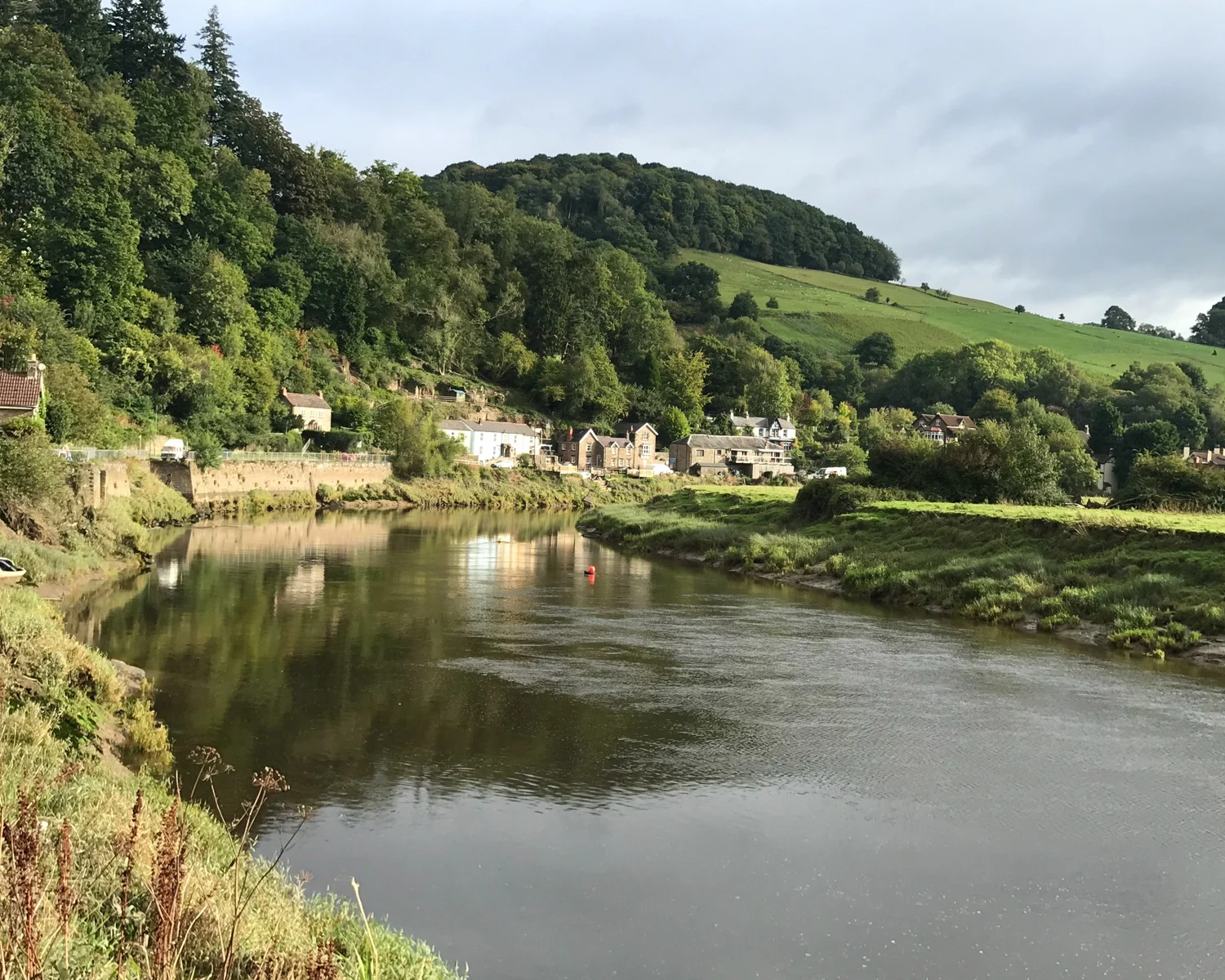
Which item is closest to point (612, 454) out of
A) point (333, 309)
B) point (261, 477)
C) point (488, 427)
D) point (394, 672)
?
point (488, 427)

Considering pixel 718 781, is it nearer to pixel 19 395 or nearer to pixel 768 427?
pixel 19 395

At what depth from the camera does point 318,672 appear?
69.0ft

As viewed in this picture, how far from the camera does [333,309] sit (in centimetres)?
8638

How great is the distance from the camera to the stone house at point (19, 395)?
123 ft

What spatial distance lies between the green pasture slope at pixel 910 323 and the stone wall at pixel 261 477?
271 ft

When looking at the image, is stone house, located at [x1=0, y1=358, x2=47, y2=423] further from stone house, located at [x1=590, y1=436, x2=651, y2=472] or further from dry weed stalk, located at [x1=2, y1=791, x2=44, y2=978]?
stone house, located at [x1=590, y1=436, x2=651, y2=472]

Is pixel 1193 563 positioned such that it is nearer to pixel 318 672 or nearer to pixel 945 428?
pixel 318 672

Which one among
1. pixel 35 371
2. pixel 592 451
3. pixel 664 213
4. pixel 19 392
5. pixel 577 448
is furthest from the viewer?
pixel 664 213

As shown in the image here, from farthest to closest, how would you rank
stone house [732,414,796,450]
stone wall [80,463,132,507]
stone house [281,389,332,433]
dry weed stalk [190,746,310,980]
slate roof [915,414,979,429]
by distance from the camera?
slate roof [915,414,979,429], stone house [732,414,796,450], stone house [281,389,332,433], stone wall [80,463,132,507], dry weed stalk [190,746,310,980]

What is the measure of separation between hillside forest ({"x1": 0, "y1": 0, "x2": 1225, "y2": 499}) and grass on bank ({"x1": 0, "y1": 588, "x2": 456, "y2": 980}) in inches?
1507

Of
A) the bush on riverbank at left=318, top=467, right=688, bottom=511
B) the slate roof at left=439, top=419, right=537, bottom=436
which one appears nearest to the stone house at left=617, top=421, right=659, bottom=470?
the bush on riverbank at left=318, top=467, right=688, bottom=511

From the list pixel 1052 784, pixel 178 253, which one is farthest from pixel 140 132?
pixel 1052 784

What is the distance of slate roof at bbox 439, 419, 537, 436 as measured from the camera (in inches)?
3509

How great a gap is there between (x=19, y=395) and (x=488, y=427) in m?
55.8
